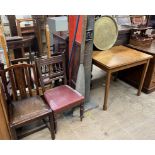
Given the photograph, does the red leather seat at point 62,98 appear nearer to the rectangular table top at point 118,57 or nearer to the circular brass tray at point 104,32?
the rectangular table top at point 118,57

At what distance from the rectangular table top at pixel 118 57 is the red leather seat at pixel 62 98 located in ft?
1.81

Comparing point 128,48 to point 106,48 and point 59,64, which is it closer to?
point 106,48

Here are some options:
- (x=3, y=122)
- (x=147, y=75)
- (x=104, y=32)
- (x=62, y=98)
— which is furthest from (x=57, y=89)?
(x=147, y=75)

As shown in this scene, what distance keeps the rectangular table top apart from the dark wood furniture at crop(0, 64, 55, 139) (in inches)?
35.9

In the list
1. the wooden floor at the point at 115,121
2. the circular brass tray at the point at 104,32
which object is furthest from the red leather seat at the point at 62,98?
the circular brass tray at the point at 104,32

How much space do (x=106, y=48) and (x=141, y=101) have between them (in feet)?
3.37

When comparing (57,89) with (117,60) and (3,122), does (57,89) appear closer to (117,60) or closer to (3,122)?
(3,122)

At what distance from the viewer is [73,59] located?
7.25 feet

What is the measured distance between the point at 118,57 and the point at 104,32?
447mm

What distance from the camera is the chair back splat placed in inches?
75.8

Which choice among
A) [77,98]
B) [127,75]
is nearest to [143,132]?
[77,98]

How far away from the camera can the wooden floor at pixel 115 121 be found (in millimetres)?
2000

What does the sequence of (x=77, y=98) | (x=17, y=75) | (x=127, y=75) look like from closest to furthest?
(x=17, y=75)
(x=77, y=98)
(x=127, y=75)
